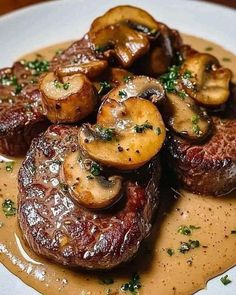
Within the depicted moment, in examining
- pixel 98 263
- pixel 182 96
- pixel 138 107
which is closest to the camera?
pixel 98 263

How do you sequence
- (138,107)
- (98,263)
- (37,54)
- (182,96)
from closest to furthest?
(98,263) → (138,107) → (182,96) → (37,54)

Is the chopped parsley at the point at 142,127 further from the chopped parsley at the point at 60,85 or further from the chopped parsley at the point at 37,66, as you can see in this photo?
the chopped parsley at the point at 37,66

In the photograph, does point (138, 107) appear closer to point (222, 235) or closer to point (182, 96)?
point (182, 96)

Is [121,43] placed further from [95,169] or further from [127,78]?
[95,169]

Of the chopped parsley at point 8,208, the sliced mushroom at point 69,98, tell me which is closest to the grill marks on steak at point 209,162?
the sliced mushroom at point 69,98

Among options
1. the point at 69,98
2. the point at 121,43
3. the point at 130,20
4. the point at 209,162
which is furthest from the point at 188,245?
the point at 130,20

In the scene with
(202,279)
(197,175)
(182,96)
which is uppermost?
(182,96)

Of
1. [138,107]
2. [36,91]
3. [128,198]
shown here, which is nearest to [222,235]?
[128,198]
